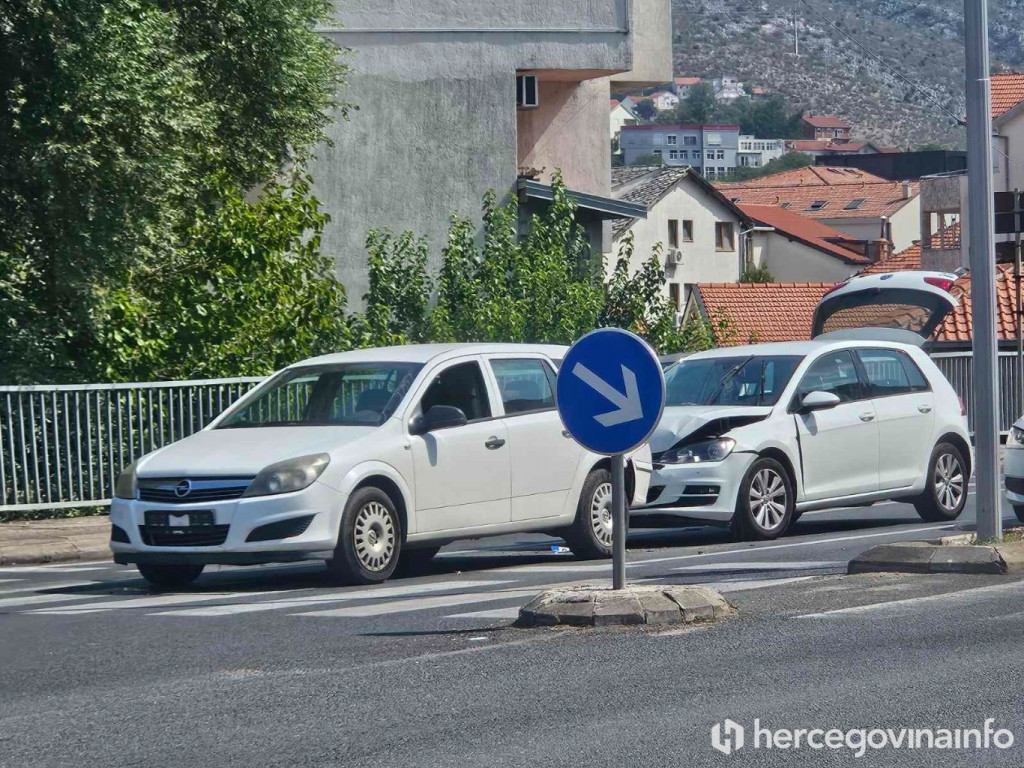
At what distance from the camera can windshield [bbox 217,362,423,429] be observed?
1202 centimetres

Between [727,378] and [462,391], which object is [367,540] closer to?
[462,391]

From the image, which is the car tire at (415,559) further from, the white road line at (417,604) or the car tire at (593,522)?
the white road line at (417,604)

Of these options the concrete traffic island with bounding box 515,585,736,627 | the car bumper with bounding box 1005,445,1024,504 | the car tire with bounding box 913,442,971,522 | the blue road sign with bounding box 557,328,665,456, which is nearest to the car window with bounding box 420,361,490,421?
the blue road sign with bounding box 557,328,665,456

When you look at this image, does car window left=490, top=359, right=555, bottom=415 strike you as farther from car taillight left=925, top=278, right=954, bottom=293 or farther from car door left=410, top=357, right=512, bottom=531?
car taillight left=925, top=278, right=954, bottom=293

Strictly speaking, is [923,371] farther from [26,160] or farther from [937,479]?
[26,160]

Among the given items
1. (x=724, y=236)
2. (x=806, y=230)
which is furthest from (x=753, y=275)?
(x=806, y=230)

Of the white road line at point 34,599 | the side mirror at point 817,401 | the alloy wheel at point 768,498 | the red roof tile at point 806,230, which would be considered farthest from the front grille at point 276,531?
the red roof tile at point 806,230

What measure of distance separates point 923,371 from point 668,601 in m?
7.91

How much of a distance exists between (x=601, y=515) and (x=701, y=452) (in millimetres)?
1306

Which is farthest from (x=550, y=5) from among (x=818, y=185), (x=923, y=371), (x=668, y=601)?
(x=818, y=185)

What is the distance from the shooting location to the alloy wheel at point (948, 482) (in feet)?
52.2

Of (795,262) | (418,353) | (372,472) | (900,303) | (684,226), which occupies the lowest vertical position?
(372,472)

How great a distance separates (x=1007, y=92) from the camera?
65.8 m

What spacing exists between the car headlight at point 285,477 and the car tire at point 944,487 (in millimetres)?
6986
